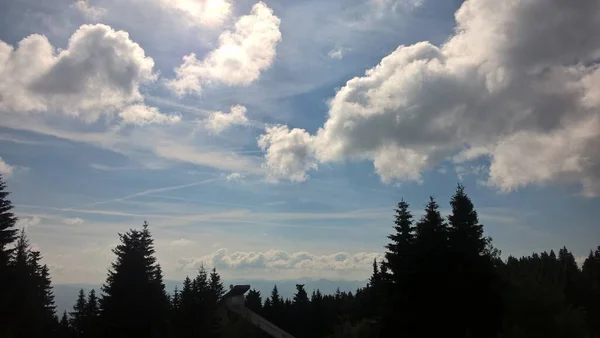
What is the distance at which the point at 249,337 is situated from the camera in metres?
46.1

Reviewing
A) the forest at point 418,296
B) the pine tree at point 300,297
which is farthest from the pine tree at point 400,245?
the pine tree at point 300,297

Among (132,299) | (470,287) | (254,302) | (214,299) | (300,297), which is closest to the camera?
(470,287)

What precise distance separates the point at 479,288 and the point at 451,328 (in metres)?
3.19

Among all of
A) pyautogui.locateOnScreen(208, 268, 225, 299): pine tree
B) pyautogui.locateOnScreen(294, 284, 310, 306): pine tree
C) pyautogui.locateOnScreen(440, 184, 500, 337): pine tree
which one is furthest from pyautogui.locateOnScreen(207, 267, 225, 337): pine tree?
pyautogui.locateOnScreen(294, 284, 310, 306): pine tree

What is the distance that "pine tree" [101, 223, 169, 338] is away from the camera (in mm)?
36562

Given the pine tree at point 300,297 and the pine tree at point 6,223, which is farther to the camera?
the pine tree at point 300,297

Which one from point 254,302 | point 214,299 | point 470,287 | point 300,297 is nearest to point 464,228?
point 470,287

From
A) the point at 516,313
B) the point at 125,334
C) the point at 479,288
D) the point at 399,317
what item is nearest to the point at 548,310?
the point at 516,313

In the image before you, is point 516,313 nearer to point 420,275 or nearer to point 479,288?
point 479,288

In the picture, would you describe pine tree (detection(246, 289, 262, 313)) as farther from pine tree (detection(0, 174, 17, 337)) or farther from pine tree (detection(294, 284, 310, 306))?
pine tree (detection(0, 174, 17, 337))

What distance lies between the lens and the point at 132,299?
3706cm

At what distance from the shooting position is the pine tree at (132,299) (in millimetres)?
36562

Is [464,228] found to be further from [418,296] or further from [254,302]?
[254,302]

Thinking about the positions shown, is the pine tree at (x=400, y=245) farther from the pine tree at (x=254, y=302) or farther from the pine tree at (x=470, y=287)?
the pine tree at (x=254, y=302)
